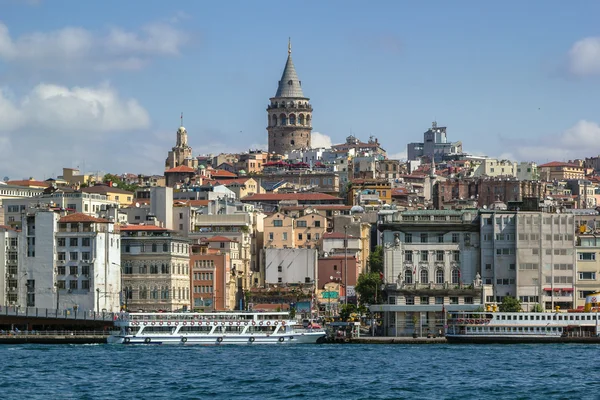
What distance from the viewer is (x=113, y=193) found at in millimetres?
171500

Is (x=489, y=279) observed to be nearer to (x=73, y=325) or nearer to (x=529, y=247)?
(x=529, y=247)

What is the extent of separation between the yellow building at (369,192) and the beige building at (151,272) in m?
54.8

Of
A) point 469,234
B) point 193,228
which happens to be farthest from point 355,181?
point 469,234

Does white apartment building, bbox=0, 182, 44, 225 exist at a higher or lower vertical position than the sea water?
higher

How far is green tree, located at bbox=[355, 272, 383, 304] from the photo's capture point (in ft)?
435

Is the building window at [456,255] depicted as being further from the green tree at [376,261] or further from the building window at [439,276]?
the green tree at [376,261]

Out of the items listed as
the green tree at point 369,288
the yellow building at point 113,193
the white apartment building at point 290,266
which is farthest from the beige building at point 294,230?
the green tree at point 369,288

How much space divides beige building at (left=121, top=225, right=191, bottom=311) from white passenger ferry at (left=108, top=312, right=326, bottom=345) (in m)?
14.2

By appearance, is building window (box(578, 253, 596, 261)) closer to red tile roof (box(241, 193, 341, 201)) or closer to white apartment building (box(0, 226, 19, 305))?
white apartment building (box(0, 226, 19, 305))

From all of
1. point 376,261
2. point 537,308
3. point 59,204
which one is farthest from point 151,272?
point 537,308

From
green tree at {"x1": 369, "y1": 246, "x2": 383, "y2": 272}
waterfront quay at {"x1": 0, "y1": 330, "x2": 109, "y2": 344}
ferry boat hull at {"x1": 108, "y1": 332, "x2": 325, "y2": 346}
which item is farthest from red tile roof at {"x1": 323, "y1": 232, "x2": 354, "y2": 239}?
waterfront quay at {"x1": 0, "y1": 330, "x2": 109, "y2": 344}

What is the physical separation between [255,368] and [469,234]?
37.2m

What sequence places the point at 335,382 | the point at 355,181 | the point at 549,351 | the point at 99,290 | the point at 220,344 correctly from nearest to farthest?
the point at 335,382 < the point at 549,351 < the point at 220,344 < the point at 99,290 < the point at 355,181

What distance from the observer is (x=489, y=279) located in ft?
413
